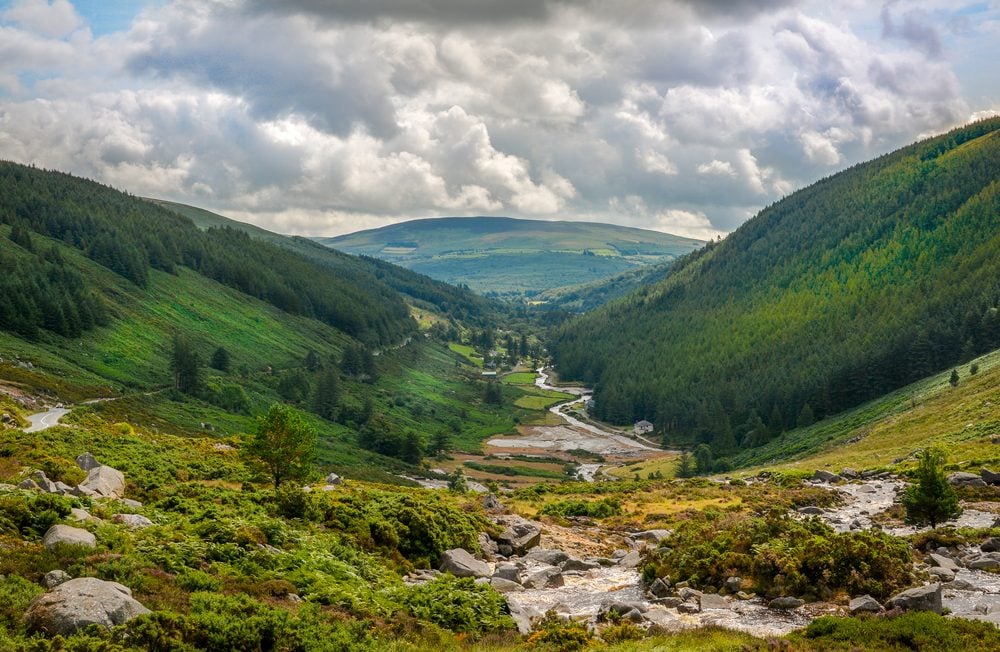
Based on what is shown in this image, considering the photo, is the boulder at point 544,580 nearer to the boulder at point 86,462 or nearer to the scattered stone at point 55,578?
the scattered stone at point 55,578

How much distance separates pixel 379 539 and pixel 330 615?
13011 millimetres

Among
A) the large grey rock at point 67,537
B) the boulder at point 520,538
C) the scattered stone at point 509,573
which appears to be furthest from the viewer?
the boulder at point 520,538

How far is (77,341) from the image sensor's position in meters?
144

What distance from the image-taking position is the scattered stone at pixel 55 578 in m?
19.2

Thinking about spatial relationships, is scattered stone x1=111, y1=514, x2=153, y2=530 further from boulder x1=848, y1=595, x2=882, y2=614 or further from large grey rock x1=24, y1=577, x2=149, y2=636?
boulder x1=848, y1=595, x2=882, y2=614

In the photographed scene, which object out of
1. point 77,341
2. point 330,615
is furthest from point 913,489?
point 77,341

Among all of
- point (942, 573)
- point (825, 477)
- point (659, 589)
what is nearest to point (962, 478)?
point (825, 477)

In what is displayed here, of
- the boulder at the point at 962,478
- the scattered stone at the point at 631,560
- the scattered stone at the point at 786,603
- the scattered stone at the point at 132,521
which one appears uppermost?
the boulder at the point at 962,478

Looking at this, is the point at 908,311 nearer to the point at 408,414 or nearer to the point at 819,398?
the point at 819,398

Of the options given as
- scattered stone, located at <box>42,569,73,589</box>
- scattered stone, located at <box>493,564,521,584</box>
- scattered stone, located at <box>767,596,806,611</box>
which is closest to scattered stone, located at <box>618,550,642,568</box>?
scattered stone, located at <box>493,564,521,584</box>

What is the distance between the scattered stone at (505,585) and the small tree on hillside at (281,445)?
24.3 m

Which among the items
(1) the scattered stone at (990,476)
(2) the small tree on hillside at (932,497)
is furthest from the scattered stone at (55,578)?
(1) the scattered stone at (990,476)

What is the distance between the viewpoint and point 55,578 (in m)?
19.4

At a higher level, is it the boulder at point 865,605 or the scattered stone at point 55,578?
the scattered stone at point 55,578
